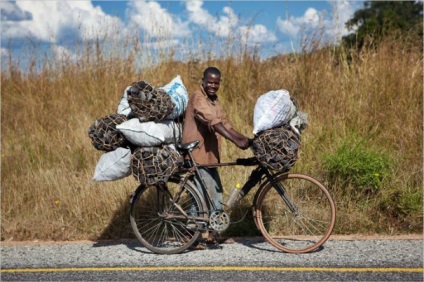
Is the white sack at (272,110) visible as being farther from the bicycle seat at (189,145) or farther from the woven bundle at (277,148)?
the bicycle seat at (189,145)

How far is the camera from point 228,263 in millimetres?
5684

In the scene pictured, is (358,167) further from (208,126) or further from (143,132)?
(143,132)

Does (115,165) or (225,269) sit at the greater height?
(115,165)

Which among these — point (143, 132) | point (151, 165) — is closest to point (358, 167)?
point (151, 165)

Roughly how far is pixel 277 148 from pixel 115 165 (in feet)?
5.84

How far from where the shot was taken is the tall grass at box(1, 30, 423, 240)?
7340 mm

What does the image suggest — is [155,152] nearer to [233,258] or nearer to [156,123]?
[156,123]

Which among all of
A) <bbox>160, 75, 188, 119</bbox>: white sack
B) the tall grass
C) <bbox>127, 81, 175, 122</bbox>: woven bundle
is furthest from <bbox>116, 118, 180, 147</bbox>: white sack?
the tall grass

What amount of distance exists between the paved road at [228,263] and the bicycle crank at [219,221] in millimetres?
279

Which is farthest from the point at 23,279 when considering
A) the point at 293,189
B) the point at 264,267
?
the point at 293,189

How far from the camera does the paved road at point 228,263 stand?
17.3ft

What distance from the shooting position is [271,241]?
615cm

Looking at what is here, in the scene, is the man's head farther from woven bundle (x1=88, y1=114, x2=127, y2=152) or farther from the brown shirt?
woven bundle (x1=88, y1=114, x2=127, y2=152)

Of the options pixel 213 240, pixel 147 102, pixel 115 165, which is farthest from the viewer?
pixel 213 240
